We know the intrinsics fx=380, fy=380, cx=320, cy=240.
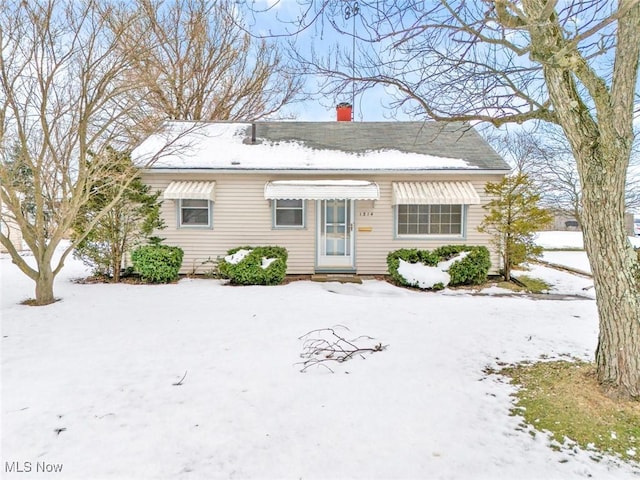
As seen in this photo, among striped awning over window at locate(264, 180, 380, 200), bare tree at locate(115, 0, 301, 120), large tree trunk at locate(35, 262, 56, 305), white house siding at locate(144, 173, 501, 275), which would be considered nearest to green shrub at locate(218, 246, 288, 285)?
white house siding at locate(144, 173, 501, 275)

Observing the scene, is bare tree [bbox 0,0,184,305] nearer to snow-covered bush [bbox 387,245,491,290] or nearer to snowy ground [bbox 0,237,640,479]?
snowy ground [bbox 0,237,640,479]

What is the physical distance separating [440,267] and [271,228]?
4857 mm

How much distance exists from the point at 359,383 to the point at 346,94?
138 inches

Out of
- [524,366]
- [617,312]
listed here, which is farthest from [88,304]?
[617,312]

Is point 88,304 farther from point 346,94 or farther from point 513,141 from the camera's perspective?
point 513,141

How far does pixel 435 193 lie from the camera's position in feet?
34.5

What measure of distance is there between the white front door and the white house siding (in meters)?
0.23

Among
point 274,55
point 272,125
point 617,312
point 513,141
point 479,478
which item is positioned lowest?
point 479,478

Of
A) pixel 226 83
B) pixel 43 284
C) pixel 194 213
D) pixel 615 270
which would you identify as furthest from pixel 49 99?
pixel 226 83

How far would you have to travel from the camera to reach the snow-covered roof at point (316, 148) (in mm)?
10773

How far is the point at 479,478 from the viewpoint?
256 cm

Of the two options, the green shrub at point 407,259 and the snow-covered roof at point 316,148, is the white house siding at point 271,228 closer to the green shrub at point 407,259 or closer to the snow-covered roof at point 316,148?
the snow-covered roof at point 316,148

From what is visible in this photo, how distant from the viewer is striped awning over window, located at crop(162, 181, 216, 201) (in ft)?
33.8

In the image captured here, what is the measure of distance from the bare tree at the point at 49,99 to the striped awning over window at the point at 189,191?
7.93 ft
